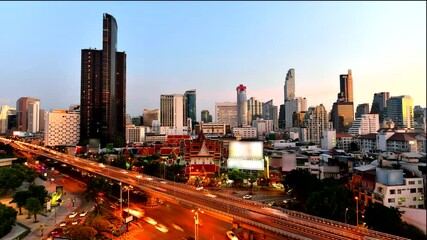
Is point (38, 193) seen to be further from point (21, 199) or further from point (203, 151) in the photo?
point (203, 151)

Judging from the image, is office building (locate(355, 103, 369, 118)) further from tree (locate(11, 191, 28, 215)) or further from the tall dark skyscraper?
tree (locate(11, 191, 28, 215))

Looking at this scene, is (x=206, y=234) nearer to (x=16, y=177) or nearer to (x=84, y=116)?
(x=16, y=177)

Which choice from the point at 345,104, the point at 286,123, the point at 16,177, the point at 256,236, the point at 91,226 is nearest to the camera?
the point at 256,236

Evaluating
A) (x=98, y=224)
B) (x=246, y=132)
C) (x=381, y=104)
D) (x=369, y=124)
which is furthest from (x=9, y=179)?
(x=381, y=104)

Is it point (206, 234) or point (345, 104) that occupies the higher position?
point (345, 104)

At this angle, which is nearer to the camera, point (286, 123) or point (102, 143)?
point (102, 143)

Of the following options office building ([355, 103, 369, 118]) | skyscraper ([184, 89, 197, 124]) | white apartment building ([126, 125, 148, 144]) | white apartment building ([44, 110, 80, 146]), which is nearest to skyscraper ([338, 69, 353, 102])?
office building ([355, 103, 369, 118])

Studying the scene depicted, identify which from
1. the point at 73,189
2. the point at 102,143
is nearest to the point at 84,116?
the point at 102,143

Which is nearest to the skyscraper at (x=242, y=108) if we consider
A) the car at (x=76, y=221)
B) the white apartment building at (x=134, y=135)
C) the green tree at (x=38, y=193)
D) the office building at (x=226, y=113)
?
the office building at (x=226, y=113)
